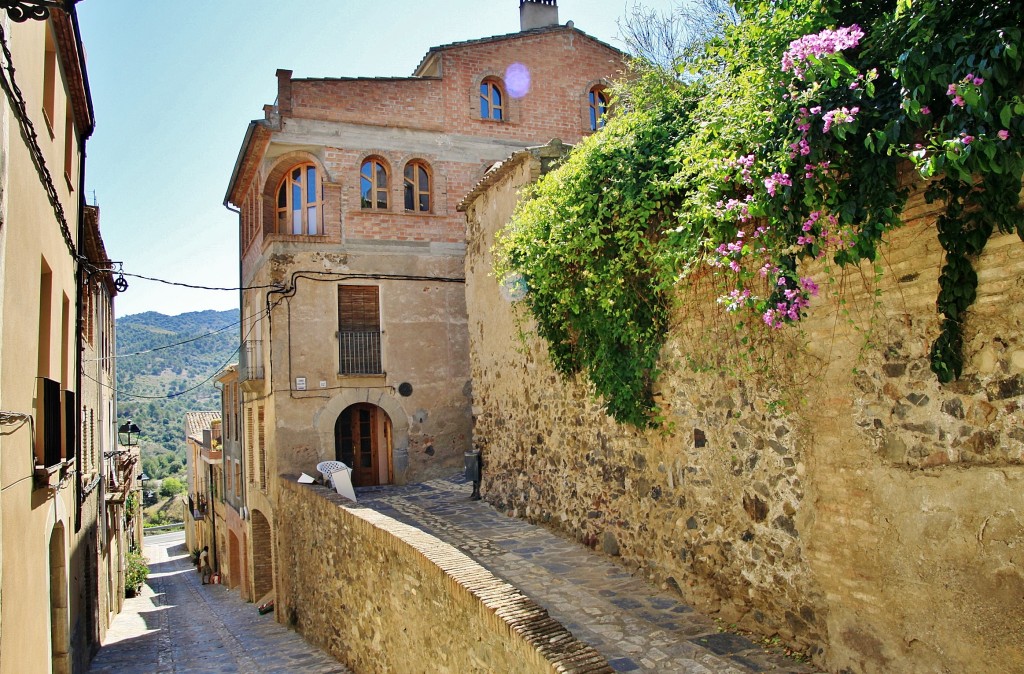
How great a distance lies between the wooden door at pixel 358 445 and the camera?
51.0ft

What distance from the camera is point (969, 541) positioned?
396cm

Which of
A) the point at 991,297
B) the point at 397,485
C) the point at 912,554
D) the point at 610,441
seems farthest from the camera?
the point at 397,485

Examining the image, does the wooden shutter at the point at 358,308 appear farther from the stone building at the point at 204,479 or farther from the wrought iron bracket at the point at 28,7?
the wrought iron bracket at the point at 28,7

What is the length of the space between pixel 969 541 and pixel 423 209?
13.0 metres

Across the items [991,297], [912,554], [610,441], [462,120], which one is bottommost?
[912,554]

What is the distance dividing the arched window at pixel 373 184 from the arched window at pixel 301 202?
2.86 feet

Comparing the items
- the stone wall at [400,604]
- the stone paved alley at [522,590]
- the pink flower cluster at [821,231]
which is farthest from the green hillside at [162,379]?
the pink flower cluster at [821,231]

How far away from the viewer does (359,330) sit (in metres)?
15.1

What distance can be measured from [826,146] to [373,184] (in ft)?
40.6

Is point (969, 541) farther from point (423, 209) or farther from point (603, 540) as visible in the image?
point (423, 209)

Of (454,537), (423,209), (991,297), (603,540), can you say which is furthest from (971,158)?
(423,209)

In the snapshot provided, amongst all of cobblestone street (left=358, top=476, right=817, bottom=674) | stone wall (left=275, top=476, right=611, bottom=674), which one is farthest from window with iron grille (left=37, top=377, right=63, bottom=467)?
cobblestone street (left=358, top=476, right=817, bottom=674)

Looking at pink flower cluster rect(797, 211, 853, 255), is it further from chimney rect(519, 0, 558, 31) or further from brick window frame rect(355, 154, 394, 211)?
chimney rect(519, 0, 558, 31)

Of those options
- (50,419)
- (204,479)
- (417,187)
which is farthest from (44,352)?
(204,479)
